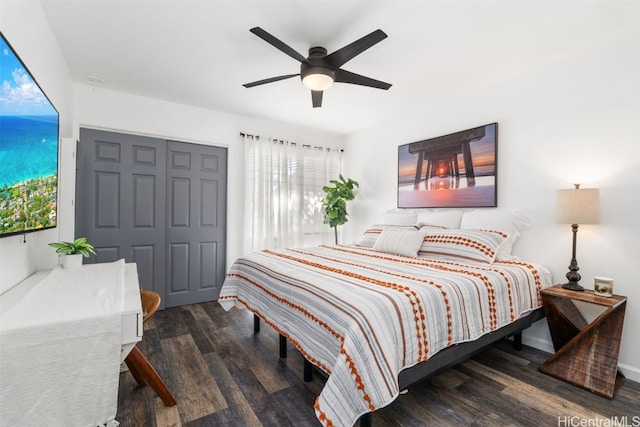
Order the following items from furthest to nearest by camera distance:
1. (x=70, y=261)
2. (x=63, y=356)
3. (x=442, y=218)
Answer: (x=442, y=218)
(x=70, y=261)
(x=63, y=356)

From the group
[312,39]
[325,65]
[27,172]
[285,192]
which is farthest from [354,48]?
Answer: [285,192]

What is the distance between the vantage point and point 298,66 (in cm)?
264

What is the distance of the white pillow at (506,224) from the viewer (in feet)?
8.71

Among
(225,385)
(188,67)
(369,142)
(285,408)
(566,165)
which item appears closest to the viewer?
(285,408)

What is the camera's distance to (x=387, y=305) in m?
1.46

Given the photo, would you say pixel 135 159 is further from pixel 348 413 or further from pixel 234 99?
pixel 348 413

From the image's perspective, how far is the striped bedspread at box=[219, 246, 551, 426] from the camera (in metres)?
1.31

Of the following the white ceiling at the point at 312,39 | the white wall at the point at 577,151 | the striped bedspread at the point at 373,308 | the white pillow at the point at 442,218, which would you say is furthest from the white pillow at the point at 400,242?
the white ceiling at the point at 312,39

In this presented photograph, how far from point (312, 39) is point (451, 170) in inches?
82.2

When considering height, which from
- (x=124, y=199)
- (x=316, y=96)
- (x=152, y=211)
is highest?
(x=316, y=96)

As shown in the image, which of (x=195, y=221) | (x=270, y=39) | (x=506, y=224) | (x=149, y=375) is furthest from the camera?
(x=195, y=221)

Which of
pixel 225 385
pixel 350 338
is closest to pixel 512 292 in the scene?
pixel 350 338

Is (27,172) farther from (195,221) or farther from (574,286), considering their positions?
(574,286)

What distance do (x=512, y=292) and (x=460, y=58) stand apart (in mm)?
1954
